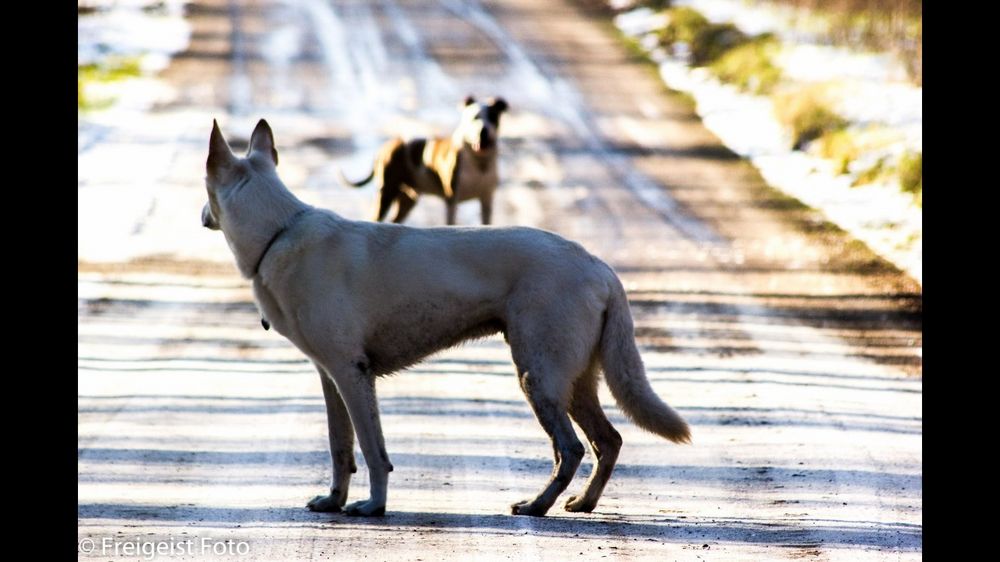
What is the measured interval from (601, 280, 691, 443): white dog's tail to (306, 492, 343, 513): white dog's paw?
1.39m

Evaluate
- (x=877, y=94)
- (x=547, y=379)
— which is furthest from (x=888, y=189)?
(x=547, y=379)

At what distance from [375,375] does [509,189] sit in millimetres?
13461

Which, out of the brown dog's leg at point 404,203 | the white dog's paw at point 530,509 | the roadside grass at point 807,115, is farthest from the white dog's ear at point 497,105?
the white dog's paw at point 530,509

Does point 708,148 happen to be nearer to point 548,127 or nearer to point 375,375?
point 548,127

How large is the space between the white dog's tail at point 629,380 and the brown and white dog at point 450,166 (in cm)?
987

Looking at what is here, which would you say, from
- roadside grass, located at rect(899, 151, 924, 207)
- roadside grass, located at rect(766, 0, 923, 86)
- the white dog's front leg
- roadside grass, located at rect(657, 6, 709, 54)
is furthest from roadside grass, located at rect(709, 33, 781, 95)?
the white dog's front leg

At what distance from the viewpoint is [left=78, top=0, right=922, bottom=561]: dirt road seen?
Answer: 6.31 m

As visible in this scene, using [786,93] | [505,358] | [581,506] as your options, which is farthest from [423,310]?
[786,93]

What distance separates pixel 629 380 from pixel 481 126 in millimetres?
10084

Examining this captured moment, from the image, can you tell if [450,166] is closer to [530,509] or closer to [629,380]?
[629,380]

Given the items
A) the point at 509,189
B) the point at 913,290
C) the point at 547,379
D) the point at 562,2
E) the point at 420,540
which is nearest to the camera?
the point at 420,540

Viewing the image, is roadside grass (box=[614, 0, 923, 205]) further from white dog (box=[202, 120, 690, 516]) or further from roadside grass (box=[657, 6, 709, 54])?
white dog (box=[202, 120, 690, 516])

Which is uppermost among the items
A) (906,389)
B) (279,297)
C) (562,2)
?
(279,297)

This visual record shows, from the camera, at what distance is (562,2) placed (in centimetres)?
3400
